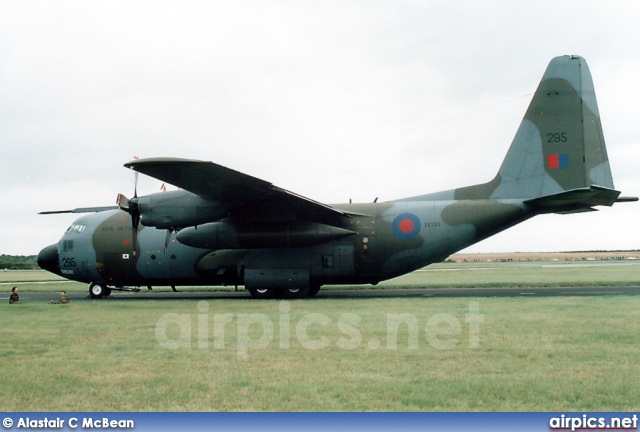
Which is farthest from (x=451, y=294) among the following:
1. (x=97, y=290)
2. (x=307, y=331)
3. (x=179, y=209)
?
(x=97, y=290)

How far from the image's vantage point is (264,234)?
1989 cm

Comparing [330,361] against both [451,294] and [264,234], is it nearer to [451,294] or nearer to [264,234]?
[264,234]

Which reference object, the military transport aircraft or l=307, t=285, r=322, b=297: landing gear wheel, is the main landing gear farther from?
l=307, t=285, r=322, b=297: landing gear wheel

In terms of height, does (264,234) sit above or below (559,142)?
below

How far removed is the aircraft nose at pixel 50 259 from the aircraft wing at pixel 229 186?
9206 mm

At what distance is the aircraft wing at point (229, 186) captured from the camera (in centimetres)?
1655

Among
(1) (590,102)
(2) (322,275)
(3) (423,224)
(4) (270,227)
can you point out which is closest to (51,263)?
(4) (270,227)

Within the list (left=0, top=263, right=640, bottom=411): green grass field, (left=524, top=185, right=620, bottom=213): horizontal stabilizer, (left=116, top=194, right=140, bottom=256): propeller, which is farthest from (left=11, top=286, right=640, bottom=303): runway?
(left=0, top=263, right=640, bottom=411): green grass field

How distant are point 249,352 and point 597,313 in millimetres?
8765

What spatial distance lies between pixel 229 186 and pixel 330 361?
429 inches

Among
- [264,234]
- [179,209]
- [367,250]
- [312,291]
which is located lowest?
[312,291]

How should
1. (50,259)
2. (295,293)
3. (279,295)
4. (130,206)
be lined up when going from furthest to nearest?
(50,259) < (279,295) < (295,293) < (130,206)

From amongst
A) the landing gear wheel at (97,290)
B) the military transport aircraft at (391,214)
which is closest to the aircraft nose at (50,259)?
the landing gear wheel at (97,290)

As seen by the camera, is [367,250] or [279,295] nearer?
[367,250]
